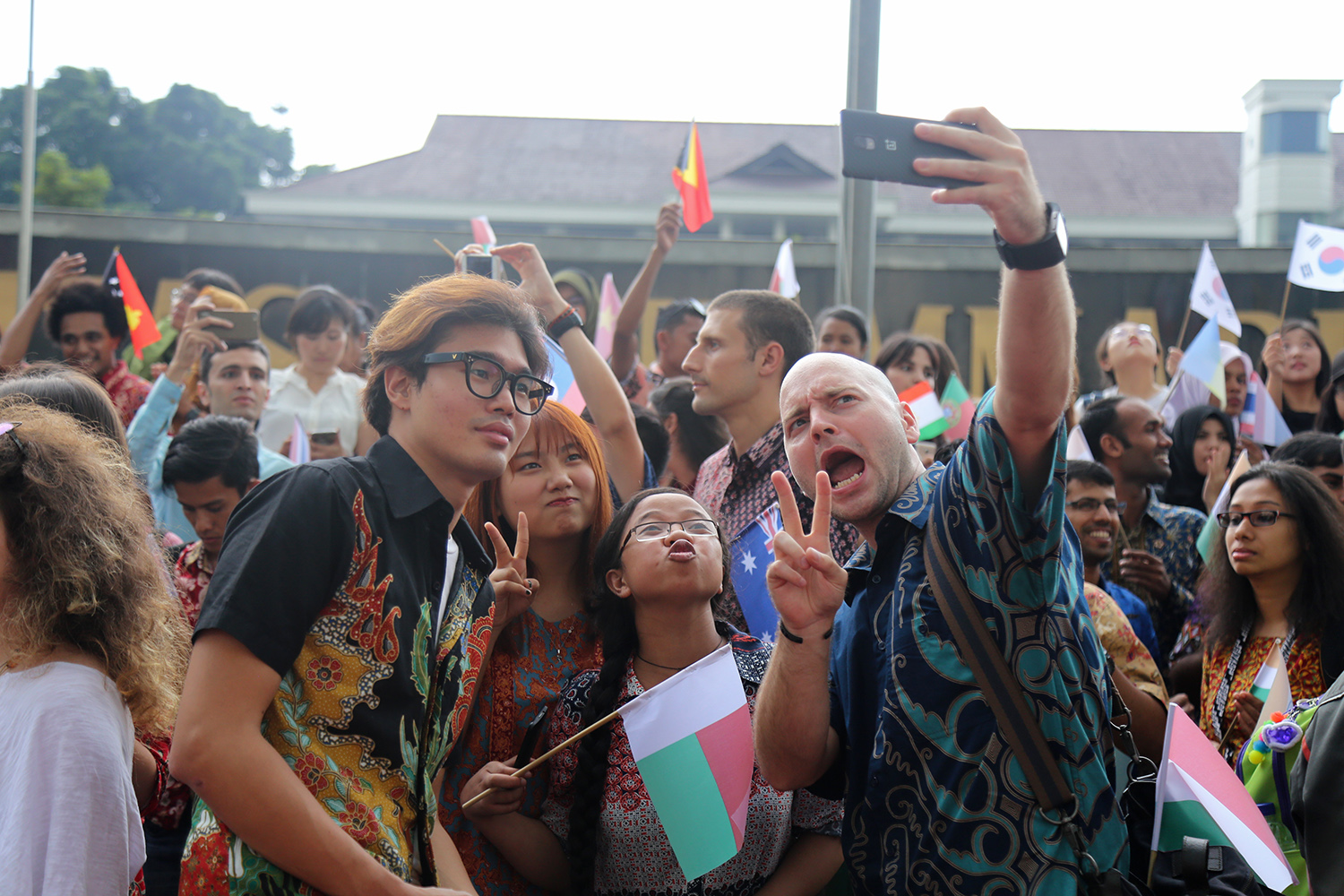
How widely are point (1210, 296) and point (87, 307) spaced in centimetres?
702

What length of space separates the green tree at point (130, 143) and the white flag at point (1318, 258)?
45.9 m

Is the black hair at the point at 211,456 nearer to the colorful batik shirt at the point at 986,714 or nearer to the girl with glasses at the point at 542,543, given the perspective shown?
the girl with glasses at the point at 542,543

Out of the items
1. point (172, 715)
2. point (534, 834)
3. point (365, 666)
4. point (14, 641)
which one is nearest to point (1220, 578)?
point (534, 834)

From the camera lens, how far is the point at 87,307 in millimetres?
5734

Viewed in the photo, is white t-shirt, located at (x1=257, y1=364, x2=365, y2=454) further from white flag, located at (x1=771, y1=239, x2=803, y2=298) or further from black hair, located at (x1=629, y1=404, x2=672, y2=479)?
white flag, located at (x1=771, y1=239, x2=803, y2=298)

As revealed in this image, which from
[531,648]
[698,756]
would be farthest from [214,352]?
[698,756]

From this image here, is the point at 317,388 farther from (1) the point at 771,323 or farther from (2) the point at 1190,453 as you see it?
(2) the point at 1190,453

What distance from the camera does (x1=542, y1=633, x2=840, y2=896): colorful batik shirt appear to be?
107 inches

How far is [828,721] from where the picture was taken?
229 centimetres

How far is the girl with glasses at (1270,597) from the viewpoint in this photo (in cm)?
359

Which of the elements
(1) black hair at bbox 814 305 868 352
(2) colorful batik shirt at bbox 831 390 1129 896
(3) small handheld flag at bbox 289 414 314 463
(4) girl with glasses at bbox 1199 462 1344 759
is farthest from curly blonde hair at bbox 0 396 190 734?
(1) black hair at bbox 814 305 868 352

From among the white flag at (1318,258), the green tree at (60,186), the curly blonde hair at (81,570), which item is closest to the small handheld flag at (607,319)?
the white flag at (1318,258)

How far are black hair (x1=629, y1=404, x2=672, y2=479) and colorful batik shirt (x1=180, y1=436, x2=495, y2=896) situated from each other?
2.68 m

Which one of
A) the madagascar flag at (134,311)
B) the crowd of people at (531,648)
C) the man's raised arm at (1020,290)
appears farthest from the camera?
the madagascar flag at (134,311)
